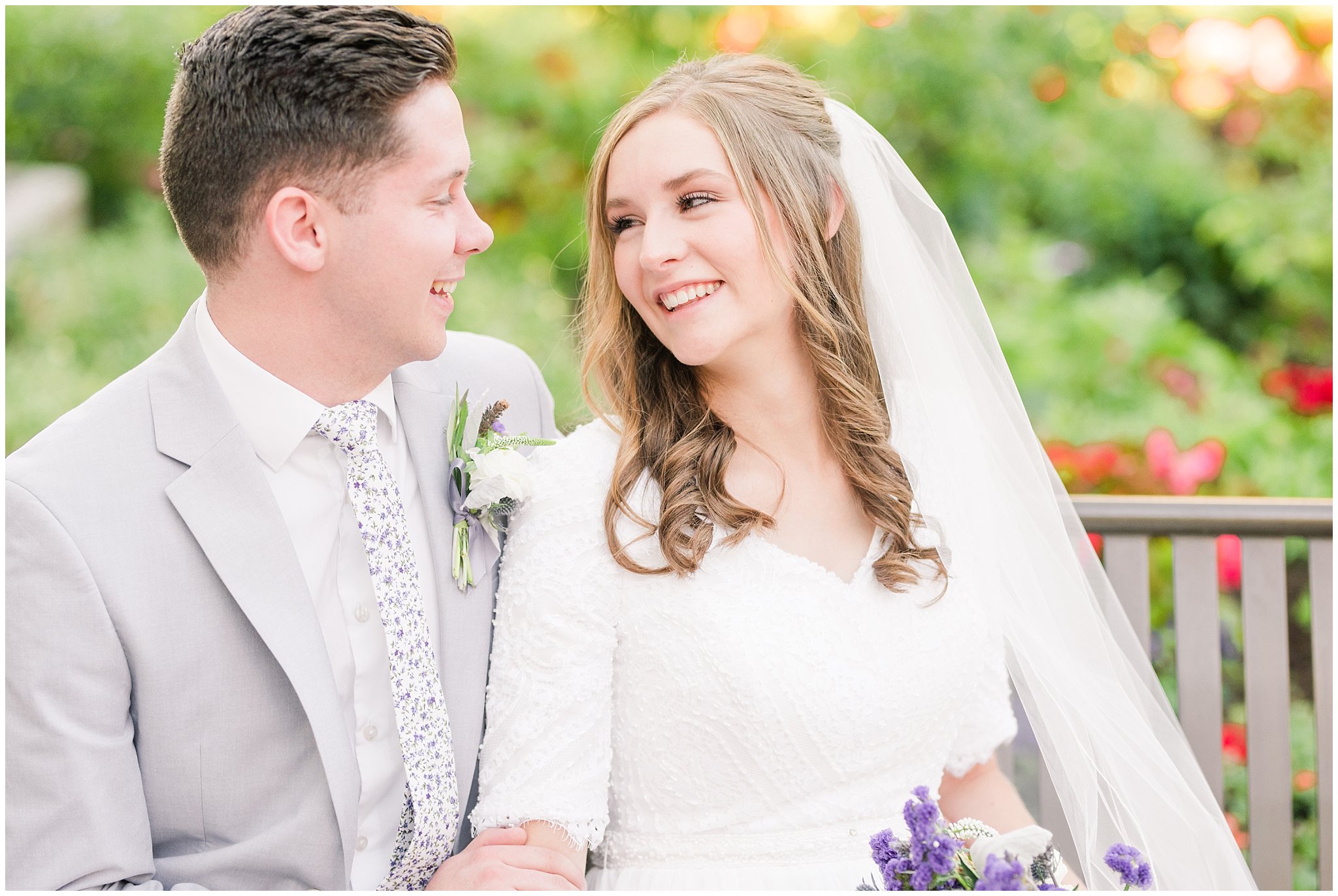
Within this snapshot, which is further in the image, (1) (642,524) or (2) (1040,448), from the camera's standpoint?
(2) (1040,448)

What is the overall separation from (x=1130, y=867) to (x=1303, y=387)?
3819 millimetres

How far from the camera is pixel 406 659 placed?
6.31 ft

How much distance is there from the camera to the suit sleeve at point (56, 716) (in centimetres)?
170

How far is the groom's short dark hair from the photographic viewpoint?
1861 millimetres

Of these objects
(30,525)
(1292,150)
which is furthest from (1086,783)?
(1292,150)

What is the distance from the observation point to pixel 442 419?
2.19 m

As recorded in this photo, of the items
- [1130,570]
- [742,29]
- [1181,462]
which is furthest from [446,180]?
[742,29]

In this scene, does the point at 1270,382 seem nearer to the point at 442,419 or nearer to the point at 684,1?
the point at 684,1

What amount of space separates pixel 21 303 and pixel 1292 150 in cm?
604

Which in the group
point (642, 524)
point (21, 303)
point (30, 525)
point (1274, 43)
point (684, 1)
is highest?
point (684, 1)

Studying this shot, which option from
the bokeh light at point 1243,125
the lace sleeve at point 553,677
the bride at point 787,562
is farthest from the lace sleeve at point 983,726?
the bokeh light at point 1243,125

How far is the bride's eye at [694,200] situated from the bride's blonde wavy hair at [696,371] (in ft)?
0.23

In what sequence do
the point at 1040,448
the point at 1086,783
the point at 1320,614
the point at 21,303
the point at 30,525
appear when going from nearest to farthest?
1. the point at 30,525
2. the point at 1086,783
3. the point at 1040,448
4. the point at 1320,614
5. the point at 21,303

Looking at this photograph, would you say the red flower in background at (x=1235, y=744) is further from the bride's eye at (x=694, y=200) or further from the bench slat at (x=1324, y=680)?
the bride's eye at (x=694, y=200)
